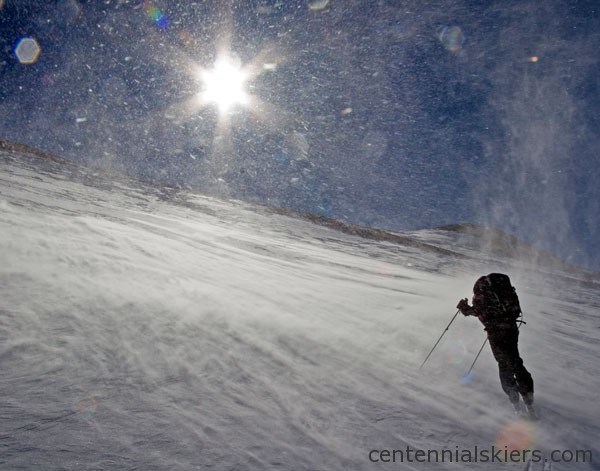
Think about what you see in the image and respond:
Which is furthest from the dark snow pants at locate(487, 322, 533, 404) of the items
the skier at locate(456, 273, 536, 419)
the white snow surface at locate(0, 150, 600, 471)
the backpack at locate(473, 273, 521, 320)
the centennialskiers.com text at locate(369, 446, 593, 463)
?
the centennialskiers.com text at locate(369, 446, 593, 463)

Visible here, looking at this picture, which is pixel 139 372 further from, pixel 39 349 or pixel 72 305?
pixel 72 305

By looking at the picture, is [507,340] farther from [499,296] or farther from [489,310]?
[499,296]

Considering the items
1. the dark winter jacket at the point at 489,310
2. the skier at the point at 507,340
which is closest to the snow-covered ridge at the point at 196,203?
the dark winter jacket at the point at 489,310

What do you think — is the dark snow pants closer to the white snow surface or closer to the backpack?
the backpack

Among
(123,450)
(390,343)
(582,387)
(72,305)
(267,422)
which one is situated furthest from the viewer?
(390,343)

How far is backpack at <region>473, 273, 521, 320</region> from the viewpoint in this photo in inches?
158

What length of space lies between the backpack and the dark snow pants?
14 centimetres

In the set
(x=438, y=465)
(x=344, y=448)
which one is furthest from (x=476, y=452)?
(x=344, y=448)

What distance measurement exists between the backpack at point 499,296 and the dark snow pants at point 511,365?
14 centimetres

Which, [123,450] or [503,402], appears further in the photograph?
[503,402]

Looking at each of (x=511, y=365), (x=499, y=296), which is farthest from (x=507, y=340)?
(x=499, y=296)

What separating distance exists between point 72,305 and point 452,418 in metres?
4.67

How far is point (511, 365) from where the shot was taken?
4.00 meters

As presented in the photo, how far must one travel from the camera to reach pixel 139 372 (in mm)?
3479
